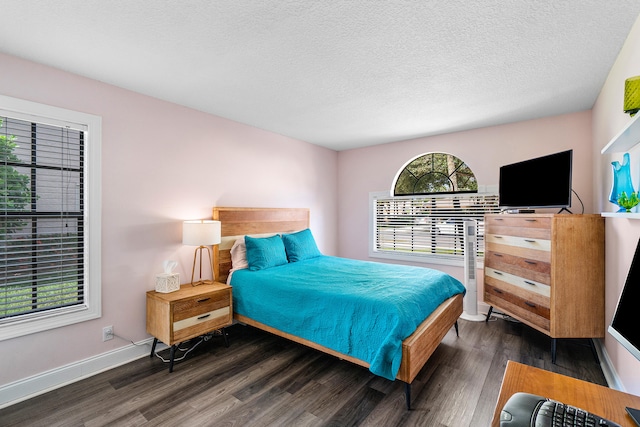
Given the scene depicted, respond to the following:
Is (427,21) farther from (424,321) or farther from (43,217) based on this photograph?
(43,217)

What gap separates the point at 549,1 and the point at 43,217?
368 centimetres

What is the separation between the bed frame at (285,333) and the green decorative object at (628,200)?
1408 millimetres

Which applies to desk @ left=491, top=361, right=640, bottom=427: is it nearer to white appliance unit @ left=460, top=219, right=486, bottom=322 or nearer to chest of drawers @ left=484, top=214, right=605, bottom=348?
chest of drawers @ left=484, top=214, right=605, bottom=348

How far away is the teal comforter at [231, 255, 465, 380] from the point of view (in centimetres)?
208

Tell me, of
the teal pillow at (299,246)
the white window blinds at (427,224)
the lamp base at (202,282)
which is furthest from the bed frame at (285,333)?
the white window blinds at (427,224)

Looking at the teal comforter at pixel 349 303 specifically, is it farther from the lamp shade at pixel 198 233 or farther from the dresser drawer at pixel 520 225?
the dresser drawer at pixel 520 225

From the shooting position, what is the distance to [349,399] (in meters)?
2.12

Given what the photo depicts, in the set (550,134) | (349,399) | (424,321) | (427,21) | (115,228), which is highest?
(427,21)

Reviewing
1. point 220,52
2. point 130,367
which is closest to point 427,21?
point 220,52

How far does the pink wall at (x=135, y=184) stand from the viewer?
225 cm

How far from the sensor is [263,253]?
3.36m

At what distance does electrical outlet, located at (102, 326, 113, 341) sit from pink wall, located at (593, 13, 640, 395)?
3788 mm

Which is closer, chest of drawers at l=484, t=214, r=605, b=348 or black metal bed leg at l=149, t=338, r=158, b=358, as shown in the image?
chest of drawers at l=484, t=214, r=605, b=348

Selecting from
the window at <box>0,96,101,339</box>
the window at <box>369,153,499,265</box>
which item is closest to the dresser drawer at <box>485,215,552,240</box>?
the window at <box>369,153,499,265</box>
